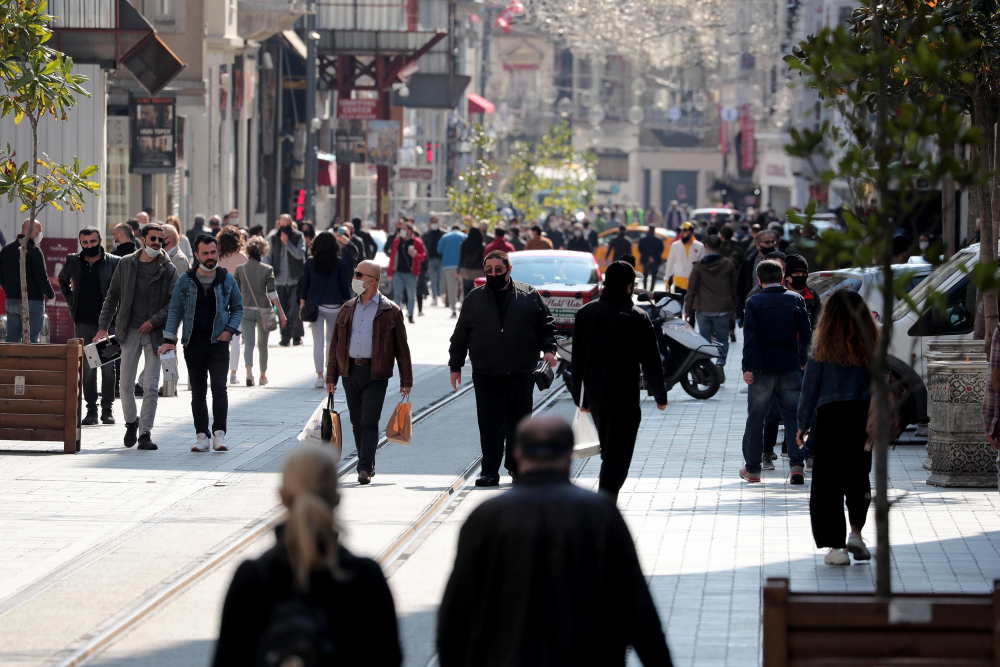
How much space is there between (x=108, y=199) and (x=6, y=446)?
1557cm

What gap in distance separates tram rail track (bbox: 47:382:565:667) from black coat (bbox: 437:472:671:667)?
81cm

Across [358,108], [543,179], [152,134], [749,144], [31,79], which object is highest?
[749,144]

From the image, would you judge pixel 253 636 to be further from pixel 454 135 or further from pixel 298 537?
pixel 454 135

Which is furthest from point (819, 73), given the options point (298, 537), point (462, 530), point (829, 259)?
point (298, 537)

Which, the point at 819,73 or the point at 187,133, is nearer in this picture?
the point at 819,73

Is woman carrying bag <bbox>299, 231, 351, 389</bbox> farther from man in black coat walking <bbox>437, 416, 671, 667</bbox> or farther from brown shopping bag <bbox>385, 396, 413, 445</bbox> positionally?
man in black coat walking <bbox>437, 416, 671, 667</bbox>

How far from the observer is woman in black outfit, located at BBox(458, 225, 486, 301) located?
28188mm

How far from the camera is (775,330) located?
1169 cm

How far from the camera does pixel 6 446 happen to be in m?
13.4

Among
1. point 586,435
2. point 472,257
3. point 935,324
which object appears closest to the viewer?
point 586,435

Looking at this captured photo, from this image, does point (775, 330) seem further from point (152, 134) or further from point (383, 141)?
point (383, 141)

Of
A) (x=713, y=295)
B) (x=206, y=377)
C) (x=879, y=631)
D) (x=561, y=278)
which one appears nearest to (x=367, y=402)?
(x=206, y=377)

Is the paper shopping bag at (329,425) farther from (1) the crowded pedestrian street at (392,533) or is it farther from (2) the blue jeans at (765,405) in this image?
(2) the blue jeans at (765,405)

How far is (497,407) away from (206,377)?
2.62 meters
